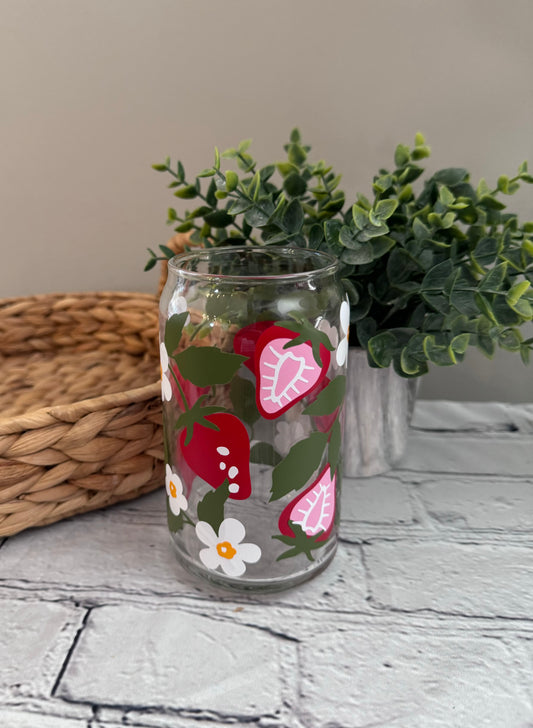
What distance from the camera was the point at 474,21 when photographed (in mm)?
712

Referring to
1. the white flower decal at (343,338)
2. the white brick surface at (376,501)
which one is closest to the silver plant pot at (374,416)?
the white brick surface at (376,501)

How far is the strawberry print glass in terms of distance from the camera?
1.42ft

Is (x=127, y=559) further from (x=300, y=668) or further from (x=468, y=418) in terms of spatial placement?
(x=468, y=418)

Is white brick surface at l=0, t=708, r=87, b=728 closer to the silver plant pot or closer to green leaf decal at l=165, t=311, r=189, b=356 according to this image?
green leaf decal at l=165, t=311, r=189, b=356

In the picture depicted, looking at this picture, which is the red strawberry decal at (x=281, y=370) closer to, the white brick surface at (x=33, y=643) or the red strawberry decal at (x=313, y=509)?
the red strawberry decal at (x=313, y=509)

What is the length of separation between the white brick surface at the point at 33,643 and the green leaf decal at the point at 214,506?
114 millimetres

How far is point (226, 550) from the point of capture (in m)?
0.46

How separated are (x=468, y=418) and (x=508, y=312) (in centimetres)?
27

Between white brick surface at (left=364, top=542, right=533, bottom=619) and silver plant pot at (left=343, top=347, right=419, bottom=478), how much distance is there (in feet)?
0.39

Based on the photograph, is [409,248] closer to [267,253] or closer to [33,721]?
[267,253]

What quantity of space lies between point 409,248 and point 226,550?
0.29 meters

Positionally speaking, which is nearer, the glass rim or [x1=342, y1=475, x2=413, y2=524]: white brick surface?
the glass rim

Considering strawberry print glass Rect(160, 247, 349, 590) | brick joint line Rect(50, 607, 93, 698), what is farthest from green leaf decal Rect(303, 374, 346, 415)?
brick joint line Rect(50, 607, 93, 698)

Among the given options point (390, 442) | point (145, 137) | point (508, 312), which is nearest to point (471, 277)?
point (508, 312)
